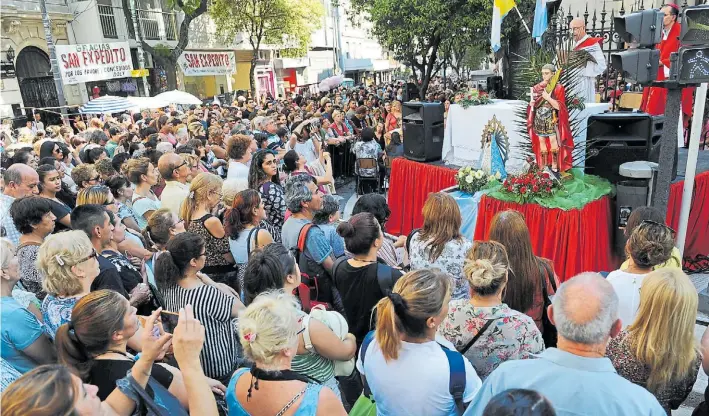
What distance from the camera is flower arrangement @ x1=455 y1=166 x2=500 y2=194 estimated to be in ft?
21.5

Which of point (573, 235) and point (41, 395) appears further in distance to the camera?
point (573, 235)

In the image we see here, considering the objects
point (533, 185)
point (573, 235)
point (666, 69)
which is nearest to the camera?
point (573, 235)

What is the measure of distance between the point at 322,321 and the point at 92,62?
1591 cm

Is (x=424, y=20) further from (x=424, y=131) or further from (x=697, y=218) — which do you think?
(x=697, y=218)

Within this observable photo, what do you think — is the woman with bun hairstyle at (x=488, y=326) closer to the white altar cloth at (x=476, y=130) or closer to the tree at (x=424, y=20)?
the white altar cloth at (x=476, y=130)

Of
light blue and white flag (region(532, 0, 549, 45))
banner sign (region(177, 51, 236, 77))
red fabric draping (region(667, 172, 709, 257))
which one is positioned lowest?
red fabric draping (region(667, 172, 709, 257))

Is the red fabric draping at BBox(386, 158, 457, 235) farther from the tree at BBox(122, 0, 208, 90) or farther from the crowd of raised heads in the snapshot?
the tree at BBox(122, 0, 208, 90)

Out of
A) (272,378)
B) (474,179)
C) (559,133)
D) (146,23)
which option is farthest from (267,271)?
(146,23)

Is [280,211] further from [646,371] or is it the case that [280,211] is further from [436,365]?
[646,371]

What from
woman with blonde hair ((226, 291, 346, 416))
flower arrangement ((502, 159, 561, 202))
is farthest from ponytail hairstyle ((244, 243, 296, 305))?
flower arrangement ((502, 159, 561, 202))

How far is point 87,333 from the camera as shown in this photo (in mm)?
1998

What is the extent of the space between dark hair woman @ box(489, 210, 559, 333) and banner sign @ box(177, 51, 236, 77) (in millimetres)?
22387

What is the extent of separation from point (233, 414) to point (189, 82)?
1178 inches

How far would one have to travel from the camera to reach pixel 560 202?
543 cm
